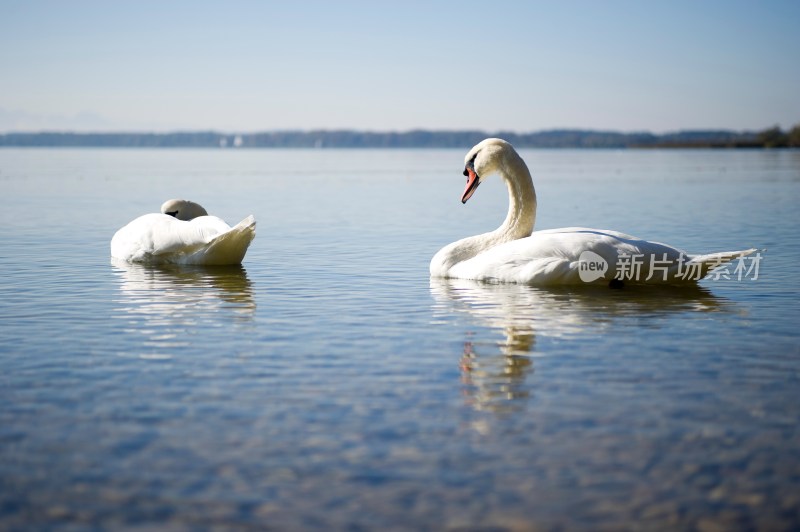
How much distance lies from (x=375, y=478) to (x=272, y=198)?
31.0 m

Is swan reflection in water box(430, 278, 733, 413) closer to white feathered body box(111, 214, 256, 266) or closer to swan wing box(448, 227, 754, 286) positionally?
swan wing box(448, 227, 754, 286)

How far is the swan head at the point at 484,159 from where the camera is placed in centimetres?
1392

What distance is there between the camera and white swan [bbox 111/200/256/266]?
1461cm

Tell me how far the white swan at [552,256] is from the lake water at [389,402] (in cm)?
31

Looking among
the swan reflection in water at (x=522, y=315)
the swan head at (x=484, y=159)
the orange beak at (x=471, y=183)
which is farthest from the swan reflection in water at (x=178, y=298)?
the swan head at (x=484, y=159)

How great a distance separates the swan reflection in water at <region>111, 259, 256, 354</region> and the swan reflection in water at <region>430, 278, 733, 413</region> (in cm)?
246

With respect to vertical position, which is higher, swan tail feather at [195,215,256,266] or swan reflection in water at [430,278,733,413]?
swan tail feather at [195,215,256,266]

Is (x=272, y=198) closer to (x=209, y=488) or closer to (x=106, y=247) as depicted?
(x=106, y=247)

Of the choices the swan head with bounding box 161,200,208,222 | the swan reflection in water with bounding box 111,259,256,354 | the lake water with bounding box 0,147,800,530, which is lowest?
the swan reflection in water with bounding box 111,259,256,354

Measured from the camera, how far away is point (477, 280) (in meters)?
13.4

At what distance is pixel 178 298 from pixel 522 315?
431 cm

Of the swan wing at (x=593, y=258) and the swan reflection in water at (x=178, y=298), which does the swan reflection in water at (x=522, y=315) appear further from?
the swan reflection in water at (x=178, y=298)

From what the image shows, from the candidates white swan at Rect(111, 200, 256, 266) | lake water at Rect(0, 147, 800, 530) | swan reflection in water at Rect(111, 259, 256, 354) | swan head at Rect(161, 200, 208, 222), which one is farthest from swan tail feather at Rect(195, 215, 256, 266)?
swan head at Rect(161, 200, 208, 222)

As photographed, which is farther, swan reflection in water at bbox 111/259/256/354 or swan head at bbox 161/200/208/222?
swan head at bbox 161/200/208/222
